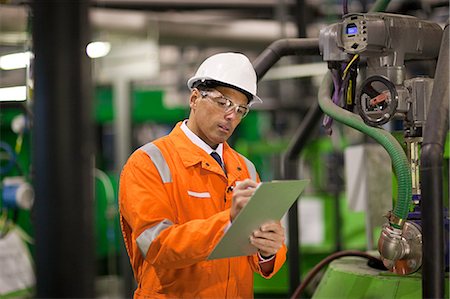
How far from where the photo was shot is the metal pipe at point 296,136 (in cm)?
344

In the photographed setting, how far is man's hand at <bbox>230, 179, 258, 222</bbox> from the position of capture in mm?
2367

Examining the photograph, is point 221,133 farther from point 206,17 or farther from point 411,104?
point 206,17

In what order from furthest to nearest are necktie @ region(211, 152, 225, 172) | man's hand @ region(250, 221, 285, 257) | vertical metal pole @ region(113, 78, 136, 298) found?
vertical metal pole @ region(113, 78, 136, 298), necktie @ region(211, 152, 225, 172), man's hand @ region(250, 221, 285, 257)

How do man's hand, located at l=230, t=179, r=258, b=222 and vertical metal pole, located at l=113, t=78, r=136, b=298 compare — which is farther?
vertical metal pole, located at l=113, t=78, r=136, b=298

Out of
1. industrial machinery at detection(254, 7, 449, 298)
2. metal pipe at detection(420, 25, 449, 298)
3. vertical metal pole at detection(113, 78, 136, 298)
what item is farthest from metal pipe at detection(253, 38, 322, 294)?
vertical metal pole at detection(113, 78, 136, 298)

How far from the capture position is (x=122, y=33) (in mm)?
7273

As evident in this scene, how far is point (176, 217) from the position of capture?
8.89 feet

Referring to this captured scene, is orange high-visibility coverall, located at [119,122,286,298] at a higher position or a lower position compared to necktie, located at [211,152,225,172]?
lower

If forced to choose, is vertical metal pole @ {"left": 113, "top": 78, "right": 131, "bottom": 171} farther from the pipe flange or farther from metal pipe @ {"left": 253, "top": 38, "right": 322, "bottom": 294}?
the pipe flange

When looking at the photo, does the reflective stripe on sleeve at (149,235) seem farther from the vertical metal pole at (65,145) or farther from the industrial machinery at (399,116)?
the vertical metal pole at (65,145)

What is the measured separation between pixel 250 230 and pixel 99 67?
6041 mm

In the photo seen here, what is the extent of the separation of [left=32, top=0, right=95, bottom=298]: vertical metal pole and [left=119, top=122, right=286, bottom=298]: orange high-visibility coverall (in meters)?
0.95

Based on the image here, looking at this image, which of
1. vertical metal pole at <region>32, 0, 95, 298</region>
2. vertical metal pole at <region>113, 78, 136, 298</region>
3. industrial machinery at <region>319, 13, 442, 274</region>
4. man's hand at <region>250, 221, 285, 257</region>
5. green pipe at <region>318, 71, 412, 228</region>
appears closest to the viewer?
vertical metal pole at <region>32, 0, 95, 298</region>

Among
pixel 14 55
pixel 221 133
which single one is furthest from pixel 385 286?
pixel 14 55
